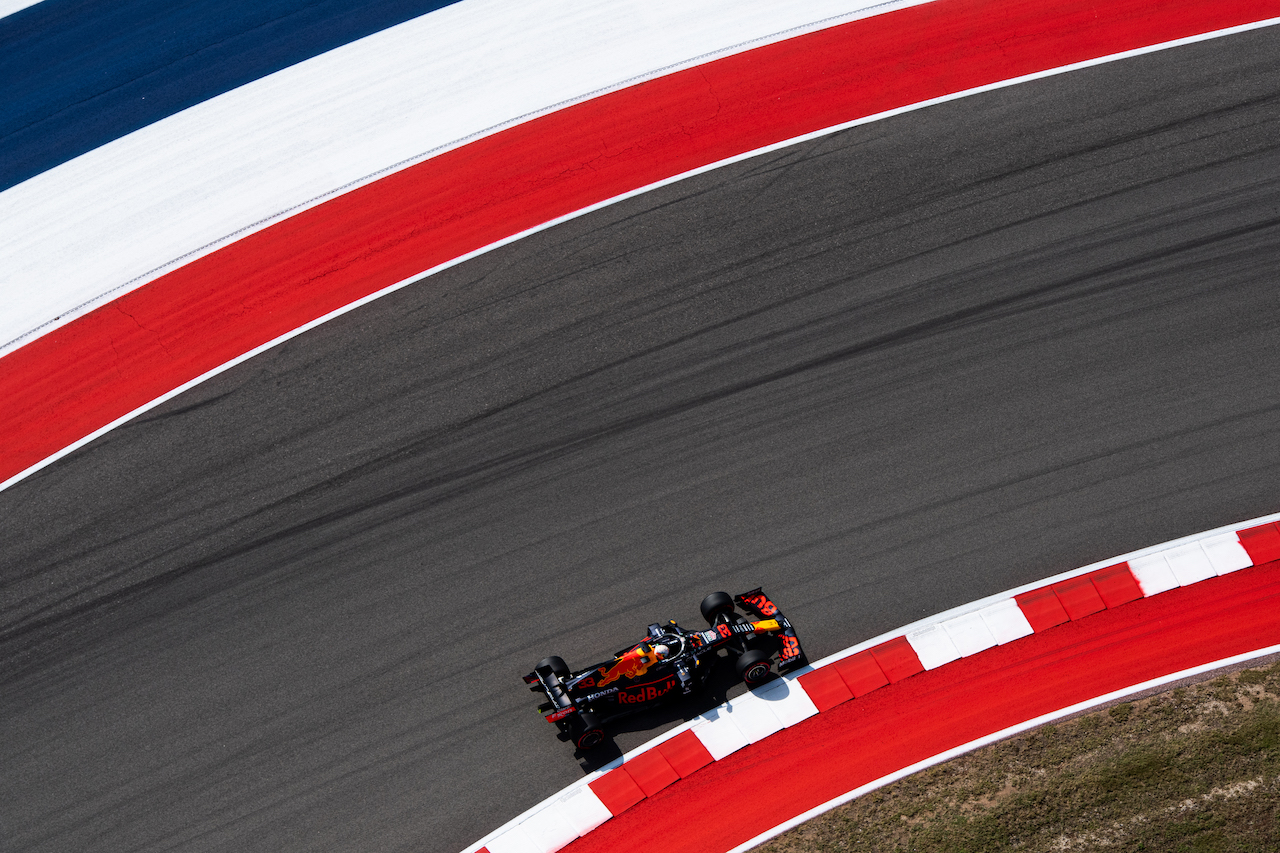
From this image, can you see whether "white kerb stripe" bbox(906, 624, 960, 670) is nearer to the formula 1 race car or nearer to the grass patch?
the grass patch

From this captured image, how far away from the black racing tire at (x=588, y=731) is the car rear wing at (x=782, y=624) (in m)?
2.82

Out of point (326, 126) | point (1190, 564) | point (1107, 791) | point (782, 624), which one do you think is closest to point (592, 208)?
point (326, 126)

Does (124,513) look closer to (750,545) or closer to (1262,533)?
(750,545)

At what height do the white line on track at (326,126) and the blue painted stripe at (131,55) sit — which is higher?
the blue painted stripe at (131,55)

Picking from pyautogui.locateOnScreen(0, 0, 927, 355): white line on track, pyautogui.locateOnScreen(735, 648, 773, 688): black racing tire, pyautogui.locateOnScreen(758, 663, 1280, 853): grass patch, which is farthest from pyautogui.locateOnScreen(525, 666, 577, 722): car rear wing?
pyautogui.locateOnScreen(0, 0, 927, 355): white line on track

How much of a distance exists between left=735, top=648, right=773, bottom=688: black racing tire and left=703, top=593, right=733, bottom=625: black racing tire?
2.38ft

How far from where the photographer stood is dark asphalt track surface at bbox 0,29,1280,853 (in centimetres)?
1320

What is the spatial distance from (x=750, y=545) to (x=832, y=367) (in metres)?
3.56

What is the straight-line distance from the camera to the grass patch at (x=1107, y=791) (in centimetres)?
1196

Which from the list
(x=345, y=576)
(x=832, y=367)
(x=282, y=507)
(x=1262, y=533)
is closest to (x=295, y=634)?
(x=345, y=576)

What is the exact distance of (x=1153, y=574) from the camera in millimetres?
13891

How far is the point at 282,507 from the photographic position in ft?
47.9

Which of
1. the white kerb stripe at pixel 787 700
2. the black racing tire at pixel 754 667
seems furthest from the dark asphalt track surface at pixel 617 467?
the black racing tire at pixel 754 667

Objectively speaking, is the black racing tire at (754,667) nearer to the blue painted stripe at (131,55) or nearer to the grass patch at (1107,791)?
the grass patch at (1107,791)
